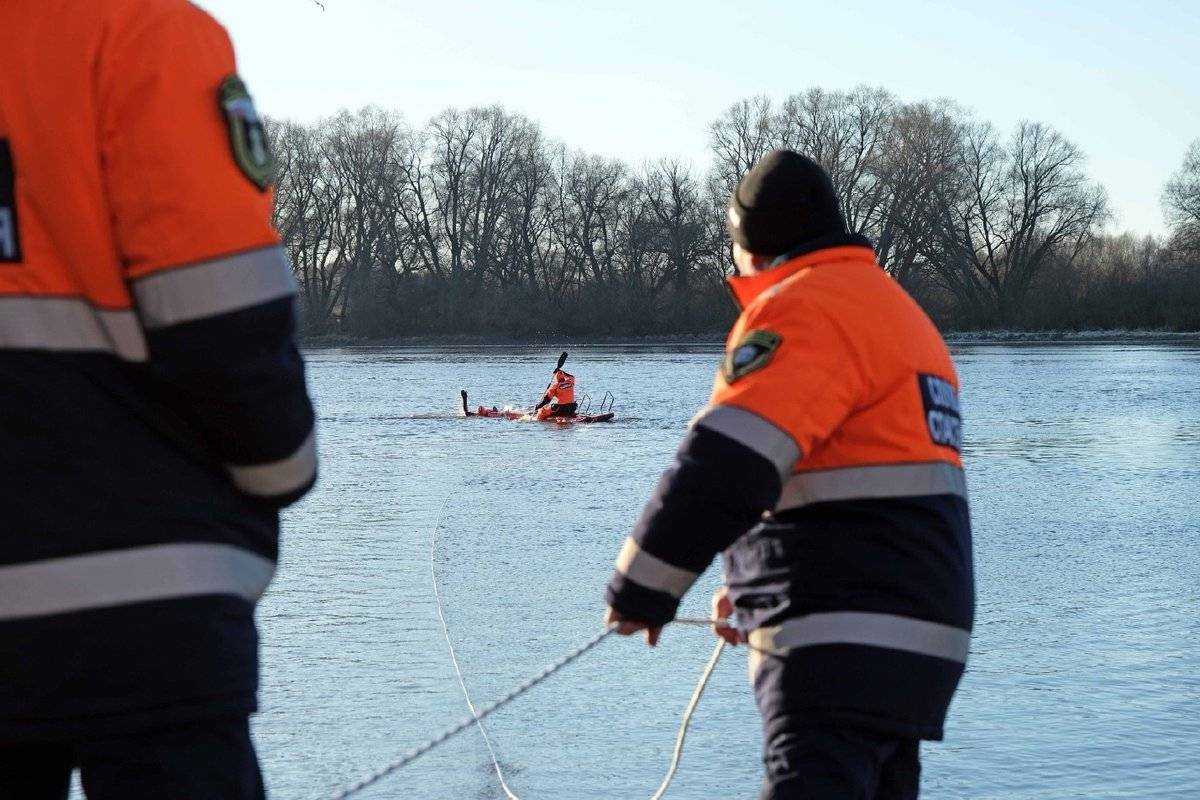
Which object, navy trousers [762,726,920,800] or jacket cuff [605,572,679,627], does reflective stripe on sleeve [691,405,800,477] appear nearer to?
jacket cuff [605,572,679,627]

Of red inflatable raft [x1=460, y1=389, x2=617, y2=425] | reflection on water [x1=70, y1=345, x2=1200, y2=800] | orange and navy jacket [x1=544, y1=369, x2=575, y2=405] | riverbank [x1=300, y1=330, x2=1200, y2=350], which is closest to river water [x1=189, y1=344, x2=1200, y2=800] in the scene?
reflection on water [x1=70, y1=345, x2=1200, y2=800]

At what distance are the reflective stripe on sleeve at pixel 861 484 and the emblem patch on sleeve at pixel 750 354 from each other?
24 centimetres

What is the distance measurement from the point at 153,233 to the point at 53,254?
144mm

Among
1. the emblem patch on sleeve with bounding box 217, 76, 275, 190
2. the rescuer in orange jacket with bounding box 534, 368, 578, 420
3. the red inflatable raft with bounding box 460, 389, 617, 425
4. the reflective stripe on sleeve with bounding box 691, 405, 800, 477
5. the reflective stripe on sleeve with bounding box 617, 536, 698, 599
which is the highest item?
the emblem patch on sleeve with bounding box 217, 76, 275, 190

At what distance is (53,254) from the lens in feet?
6.61

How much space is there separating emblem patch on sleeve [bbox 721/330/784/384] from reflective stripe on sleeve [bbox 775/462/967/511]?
24 centimetres

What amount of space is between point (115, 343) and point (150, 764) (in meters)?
0.53

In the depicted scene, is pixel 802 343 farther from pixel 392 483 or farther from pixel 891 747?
pixel 392 483

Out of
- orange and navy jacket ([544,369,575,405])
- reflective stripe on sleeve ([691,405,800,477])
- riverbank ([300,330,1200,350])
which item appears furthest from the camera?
riverbank ([300,330,1200,350])

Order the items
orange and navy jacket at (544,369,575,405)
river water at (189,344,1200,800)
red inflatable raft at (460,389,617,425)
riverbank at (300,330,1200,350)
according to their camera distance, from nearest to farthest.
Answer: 1. river water at (189,344,1200,800)
2. orange and navy jacket at (544,369,575,405)
3. red inflatable raft at (460,389,617,425)
4. riverbank at (300,330,1200,350)

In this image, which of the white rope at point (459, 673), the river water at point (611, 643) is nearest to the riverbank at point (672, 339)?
the river water at point (611, 643)

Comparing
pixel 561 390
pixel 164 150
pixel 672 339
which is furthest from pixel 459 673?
pixel 672 339

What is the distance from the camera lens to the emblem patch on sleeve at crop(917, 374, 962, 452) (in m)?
3.07

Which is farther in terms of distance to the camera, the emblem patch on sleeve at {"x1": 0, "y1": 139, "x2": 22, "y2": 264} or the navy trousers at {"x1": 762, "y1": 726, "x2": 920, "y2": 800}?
the navy trousers at {"x1": 762, "y1": 726, "x2": 920, "y2": 800}
